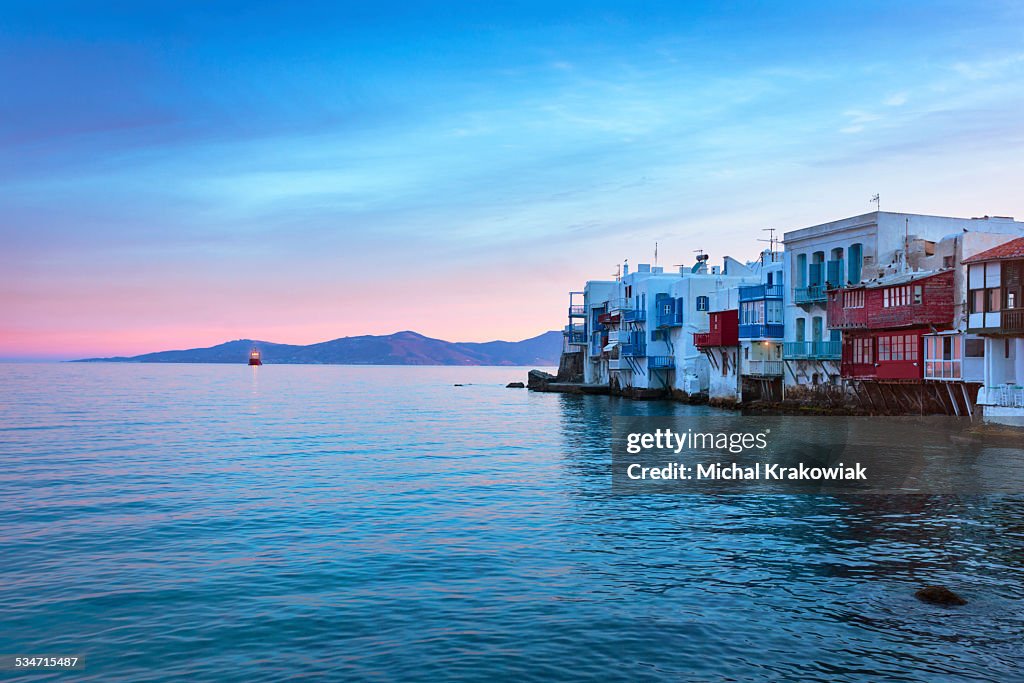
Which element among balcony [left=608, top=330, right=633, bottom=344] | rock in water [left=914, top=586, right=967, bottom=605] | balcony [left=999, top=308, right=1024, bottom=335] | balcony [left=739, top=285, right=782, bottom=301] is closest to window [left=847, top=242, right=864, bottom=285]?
balcony [left=739, top=285, right=782, bottom=301]

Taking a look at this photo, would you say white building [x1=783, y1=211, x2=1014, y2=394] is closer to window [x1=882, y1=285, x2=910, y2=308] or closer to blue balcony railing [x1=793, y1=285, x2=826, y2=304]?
blue balcony railing [x1=793, y1=285, x2=826, y2=304]

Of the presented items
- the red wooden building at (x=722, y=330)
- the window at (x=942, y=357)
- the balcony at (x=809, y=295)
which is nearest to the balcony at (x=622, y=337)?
the red wooden building at (x=722, y=330)

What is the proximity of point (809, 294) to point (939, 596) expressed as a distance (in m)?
52.3

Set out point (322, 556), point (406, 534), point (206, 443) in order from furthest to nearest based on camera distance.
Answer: point (206, 443), point (406, 534), point (322, 556)

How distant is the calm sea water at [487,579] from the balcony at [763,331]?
40335mm

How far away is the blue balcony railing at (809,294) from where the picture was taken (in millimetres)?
64375

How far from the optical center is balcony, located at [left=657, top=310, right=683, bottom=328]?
9057 cm

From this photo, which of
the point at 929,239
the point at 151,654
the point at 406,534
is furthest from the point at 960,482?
the point at 929,239

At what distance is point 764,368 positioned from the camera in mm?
72250

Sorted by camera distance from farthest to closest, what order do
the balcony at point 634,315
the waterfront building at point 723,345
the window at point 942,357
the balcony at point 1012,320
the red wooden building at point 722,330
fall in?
the balcony at point 634,315, the waterfront building at point 723,345, the red wooden building at point 722,330, the window at point 942,357, the balcony at point 1012,320

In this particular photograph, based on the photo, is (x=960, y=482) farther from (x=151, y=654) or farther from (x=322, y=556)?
(x=151, y=654)

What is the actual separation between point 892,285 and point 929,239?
740cm

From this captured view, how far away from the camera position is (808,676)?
12688mm

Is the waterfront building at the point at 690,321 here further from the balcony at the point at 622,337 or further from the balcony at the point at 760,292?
the balcony at the point at 760,292
